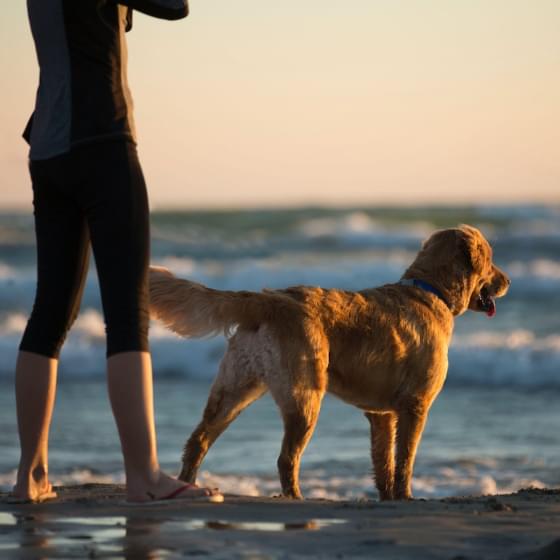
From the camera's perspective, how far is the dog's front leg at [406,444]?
618cm

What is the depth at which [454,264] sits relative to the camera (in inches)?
263

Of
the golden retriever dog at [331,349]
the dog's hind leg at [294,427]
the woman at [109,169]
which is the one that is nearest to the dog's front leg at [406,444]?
the golden retriever dog at [331,349]

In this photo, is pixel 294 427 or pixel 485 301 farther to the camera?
pixel 485 301

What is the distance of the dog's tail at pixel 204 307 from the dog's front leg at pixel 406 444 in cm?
87

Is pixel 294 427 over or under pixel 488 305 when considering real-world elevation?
under

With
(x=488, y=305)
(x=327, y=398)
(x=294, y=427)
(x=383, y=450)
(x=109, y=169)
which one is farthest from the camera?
(x=327, y=398)

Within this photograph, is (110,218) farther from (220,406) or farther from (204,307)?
(220,406)

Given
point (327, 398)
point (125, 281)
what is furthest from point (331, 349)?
point (327, 398)

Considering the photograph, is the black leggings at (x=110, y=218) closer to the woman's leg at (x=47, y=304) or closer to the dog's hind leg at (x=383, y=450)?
the woman's leg at (x=47, y=304)

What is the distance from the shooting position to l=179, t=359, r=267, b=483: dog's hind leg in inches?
232

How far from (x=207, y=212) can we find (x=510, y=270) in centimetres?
1140

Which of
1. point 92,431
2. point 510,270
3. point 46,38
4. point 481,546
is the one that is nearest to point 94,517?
point 481,546

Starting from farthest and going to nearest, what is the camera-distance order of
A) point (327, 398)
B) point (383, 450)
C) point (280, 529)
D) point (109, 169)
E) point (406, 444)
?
point (327, 398)
point (383, 450)
point (406, 444)
point (109, 169)
point (280, 529)

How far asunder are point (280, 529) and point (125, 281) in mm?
1033
